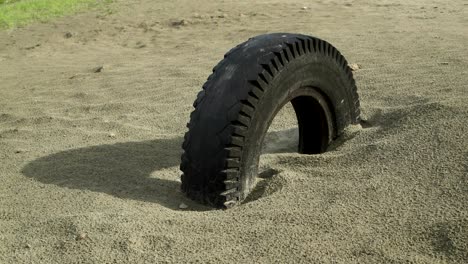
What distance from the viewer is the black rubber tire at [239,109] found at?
2.81 m

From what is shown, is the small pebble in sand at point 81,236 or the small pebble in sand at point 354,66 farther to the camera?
the small pebble in sand at point 354,66

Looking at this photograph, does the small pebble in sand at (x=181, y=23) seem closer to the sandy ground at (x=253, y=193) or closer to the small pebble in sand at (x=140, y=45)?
the small pebble in sand at (x=140, y=45)

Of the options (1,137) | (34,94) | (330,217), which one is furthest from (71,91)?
(330,217)

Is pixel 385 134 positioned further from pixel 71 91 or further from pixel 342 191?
pixel 71 91

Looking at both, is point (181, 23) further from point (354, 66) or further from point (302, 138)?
point (302, 138)

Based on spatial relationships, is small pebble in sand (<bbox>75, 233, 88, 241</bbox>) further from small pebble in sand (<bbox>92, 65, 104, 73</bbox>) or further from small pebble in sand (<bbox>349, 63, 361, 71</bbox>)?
small pebble in sand (<bbox>92, 65, 104, 73</bbox>)

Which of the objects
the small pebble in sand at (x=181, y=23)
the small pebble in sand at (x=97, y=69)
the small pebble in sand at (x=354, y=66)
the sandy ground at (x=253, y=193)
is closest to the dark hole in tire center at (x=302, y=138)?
the sandy ground at (x=253, y=193)

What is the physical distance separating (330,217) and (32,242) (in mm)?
1223

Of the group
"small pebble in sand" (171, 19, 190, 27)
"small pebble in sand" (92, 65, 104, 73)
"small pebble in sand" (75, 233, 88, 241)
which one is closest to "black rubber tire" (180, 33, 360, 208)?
"small pebble in sand" (75, 233, 88, 241)

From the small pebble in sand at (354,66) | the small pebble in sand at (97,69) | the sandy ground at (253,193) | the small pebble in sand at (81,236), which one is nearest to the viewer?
the sandy ground at (253,193)

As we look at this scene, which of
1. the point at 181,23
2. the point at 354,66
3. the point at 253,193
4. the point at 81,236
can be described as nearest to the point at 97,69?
the point at 181,23

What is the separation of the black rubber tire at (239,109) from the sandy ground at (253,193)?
0.44ft

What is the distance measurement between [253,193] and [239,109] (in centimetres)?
45

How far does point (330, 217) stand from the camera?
8.54ft
